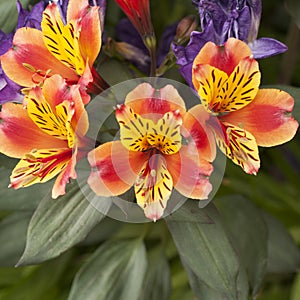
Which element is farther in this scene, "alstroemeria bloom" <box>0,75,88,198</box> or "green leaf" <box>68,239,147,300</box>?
"green leaf" <box>68,239,147,300</box>

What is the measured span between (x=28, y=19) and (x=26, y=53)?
0.24ft

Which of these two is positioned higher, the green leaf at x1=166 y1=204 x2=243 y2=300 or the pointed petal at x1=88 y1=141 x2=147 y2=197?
the pointed petal at x1=88 y1=141 x2=147 y2=197

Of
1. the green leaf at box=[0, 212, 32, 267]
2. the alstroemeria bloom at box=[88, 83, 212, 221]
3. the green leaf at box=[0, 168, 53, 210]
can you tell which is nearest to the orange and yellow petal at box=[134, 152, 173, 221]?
the alstroemeria bloom at box=[88, 83, 212, 221]

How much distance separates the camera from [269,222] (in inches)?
35.7

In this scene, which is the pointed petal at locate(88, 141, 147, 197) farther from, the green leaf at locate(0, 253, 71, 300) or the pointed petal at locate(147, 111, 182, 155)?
the green leaf at locate(0, 253, 71, 300)

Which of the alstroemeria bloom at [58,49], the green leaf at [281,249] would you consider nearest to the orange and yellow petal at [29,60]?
the alstroemeria bloom at [58,49]

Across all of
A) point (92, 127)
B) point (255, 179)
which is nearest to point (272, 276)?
point (255, 179)

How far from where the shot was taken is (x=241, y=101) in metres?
0.54

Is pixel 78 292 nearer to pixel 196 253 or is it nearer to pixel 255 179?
pixel 196 253

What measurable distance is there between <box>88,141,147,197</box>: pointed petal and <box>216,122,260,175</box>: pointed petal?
76mm

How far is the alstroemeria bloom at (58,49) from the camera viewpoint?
530 mm

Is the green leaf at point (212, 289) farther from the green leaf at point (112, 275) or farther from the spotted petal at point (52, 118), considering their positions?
the spotted petal at point (52, 118)

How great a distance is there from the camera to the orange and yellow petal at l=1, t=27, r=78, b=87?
563 millimetres

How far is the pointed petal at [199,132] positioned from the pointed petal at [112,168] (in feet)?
0.17
